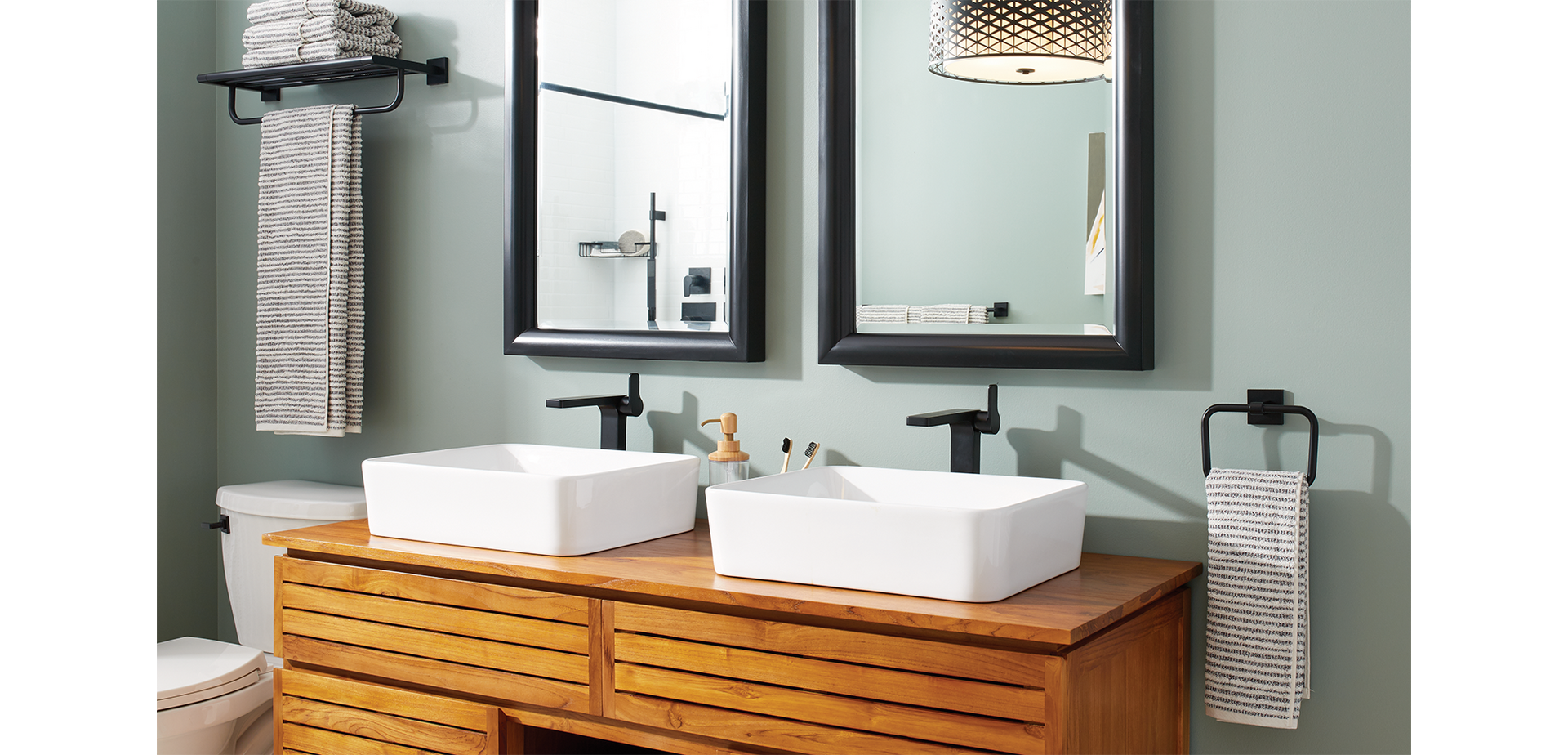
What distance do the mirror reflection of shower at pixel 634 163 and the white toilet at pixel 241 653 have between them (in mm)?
661

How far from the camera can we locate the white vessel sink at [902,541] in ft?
4.50

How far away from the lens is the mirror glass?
1.72 m

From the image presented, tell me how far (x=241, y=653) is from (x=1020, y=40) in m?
1.83

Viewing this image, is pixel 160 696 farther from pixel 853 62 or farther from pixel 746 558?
pixel 853 62

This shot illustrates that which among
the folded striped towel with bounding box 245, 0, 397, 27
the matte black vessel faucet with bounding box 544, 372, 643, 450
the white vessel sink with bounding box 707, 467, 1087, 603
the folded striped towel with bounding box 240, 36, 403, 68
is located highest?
the folded striped towel with bounding box 245, 0, 397, 27

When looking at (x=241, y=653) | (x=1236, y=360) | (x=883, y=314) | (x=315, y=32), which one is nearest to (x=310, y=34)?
(x=315, y=32)

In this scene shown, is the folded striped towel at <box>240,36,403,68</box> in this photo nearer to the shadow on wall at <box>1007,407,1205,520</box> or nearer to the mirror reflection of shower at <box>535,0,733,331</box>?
the mirror reflection of shower at <box>535,0,733,331</box>

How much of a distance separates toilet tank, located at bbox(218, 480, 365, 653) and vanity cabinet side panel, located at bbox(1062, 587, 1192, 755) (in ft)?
5.00

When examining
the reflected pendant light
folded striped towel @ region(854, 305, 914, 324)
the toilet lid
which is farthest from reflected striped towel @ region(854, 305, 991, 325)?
the toilet lid

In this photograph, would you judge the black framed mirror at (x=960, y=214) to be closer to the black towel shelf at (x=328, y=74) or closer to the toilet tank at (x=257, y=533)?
the black towel shelf at (x=328, y=74)

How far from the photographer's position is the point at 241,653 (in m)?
2.24

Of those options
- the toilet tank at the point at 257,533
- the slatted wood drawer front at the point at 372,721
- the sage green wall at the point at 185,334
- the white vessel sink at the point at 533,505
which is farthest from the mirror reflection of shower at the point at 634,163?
the sage green wall at the point at 185,334

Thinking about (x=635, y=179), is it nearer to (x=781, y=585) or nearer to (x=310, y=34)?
(x=310, y=34)
